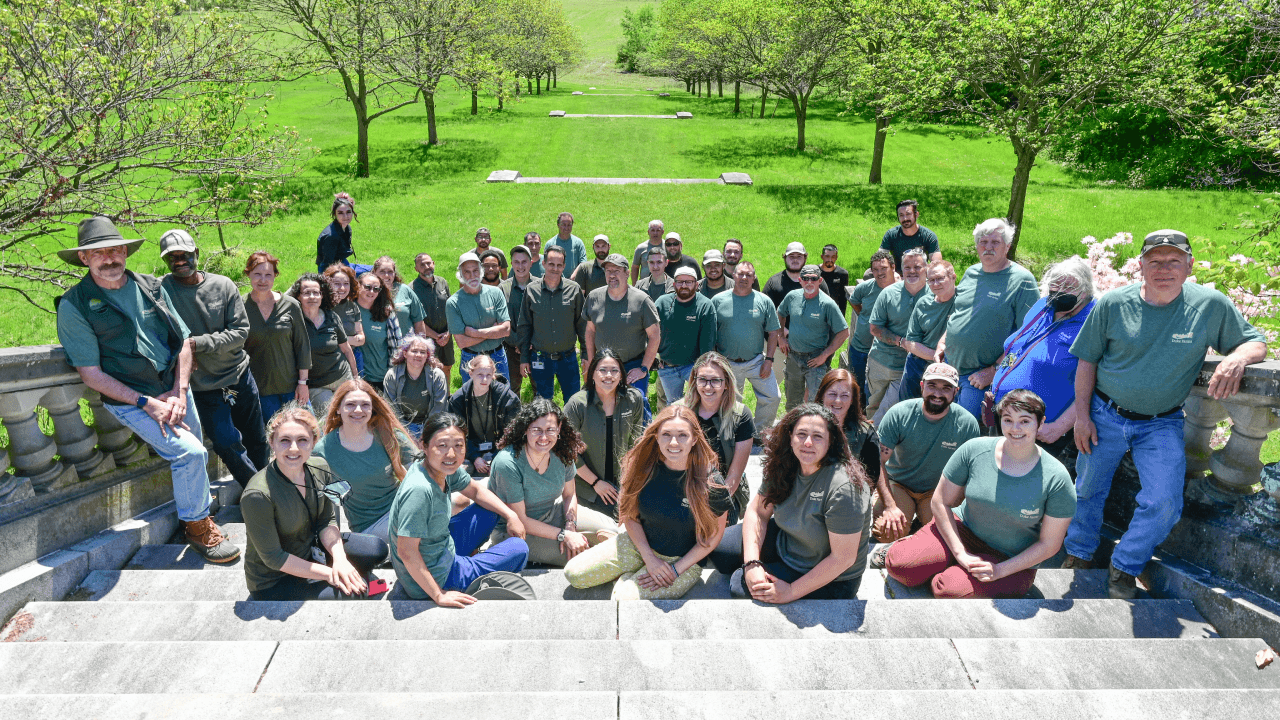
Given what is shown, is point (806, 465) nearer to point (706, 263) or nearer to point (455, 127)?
point (706, 263)

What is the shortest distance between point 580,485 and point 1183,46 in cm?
1531

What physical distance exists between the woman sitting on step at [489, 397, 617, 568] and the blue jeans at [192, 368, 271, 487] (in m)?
2.12

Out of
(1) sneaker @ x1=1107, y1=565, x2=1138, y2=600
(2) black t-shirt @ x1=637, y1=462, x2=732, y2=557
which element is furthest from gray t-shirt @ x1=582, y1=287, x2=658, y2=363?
(1) sneaker @ x1=1107, y1=565, x2=1138, y2=600

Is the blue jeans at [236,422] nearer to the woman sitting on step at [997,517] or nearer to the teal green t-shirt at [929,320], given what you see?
the woman sitting on step at [997,517]

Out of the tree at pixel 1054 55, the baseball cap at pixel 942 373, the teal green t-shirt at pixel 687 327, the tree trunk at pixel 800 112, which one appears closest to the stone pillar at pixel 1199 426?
the baseball cap at pixel 942 373

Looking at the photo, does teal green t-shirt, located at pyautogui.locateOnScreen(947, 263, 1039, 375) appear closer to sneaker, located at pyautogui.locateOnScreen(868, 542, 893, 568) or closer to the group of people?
the group of people

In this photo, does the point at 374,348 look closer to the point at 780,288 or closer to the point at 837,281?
the point at 780,288

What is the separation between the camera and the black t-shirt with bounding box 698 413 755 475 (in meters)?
5.49

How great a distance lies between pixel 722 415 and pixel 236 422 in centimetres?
392

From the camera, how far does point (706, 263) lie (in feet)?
27.2

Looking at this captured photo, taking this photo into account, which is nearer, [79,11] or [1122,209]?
[79,11]

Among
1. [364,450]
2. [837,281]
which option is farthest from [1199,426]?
[364,450]

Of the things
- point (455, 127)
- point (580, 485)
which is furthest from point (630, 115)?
point (580, 485)

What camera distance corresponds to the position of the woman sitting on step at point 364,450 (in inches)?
197
